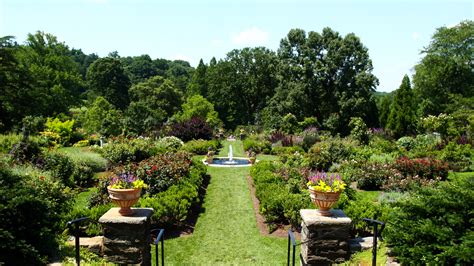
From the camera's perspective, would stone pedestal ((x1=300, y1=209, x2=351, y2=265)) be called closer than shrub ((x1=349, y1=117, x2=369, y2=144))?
Yes

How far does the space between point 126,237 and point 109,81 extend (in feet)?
158

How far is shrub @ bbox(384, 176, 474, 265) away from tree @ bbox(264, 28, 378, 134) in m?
25.6

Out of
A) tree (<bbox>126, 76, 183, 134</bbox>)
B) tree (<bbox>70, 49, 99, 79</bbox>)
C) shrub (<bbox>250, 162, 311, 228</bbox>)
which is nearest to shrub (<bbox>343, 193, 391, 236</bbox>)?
shrub (<bbox>250, 162, 311, 228</bbox>)

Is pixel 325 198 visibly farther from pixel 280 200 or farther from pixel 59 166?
pixel 59 166

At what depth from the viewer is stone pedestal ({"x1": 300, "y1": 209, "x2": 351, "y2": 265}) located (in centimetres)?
568

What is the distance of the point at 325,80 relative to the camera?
34156mm

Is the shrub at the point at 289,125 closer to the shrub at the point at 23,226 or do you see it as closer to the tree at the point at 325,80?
the tree at the point at 325,80

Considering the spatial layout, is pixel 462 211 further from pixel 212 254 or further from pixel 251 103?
pixel 251 103

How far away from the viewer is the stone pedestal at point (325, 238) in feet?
18.6

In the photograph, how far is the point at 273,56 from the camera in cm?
4338

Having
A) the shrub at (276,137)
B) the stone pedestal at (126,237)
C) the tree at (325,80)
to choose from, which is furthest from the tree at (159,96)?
the stone pedestal at (126,237)

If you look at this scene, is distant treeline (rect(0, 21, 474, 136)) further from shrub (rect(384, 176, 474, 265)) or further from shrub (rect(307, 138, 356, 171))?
shrub (rect(384, 176, 474, 265))

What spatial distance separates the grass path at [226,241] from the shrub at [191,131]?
1355 centimetres

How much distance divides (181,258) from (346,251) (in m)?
3.34
